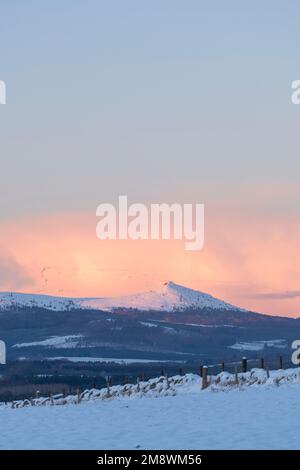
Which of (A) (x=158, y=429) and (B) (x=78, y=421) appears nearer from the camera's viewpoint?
(A) (x=158, y=429)

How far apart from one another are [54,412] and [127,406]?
3.85 m

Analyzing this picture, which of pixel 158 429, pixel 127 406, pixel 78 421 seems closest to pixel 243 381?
pixel 127 406

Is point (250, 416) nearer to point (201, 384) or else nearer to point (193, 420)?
point (193, 420)

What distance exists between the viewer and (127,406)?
1944 inches

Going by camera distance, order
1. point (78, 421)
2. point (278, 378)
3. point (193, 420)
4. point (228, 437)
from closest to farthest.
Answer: point (228, 437), point (193, 420), point (78, 421), point (278, 378)

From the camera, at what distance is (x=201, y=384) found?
61.8 meters

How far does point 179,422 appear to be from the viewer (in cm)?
3772

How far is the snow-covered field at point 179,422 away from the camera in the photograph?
31.4 metres

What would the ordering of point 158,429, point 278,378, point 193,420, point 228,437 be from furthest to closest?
1. point 278,378
2. point 193,420
3. point 158,429
4. point 228,437

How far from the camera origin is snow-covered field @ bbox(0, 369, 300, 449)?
3138 centimetres
